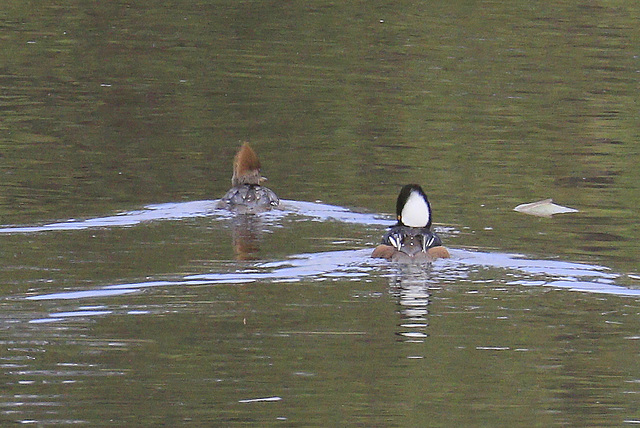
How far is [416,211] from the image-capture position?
11953 millimetres

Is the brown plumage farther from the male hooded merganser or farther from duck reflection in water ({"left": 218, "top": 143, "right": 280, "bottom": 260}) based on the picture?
duck reflection in water ({"left": 218, "top": 143, "right": 280, "bottom": 260})

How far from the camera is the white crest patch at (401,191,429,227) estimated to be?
11.9 meters

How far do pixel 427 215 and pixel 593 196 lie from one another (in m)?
3.48

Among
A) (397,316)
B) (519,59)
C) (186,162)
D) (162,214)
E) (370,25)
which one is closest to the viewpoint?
(397,316)

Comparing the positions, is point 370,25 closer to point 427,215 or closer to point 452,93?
point 452,93

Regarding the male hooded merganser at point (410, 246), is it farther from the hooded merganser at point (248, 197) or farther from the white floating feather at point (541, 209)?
the hooded merganser at point (248, 197)

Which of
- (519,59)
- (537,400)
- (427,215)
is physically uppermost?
(519,59)

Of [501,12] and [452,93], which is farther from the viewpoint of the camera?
[501,12]

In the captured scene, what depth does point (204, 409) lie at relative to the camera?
779cm

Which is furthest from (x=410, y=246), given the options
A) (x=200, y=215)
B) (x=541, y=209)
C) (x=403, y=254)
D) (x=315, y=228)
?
(x=200, y=215)

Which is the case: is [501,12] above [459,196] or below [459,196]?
above

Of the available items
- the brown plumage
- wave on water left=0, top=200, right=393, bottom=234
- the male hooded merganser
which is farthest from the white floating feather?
the brown plumage

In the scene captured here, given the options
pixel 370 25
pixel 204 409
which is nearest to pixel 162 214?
pixel 204 409

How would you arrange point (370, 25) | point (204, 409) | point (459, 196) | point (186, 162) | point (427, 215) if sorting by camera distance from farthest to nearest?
point (370, 25), point (186, 162), point (459, 196), point (427, 215), point (204, 409)
